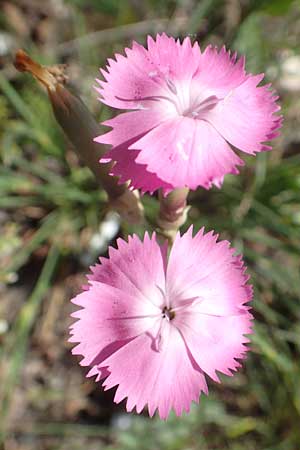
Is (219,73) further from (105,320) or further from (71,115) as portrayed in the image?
(105,320)

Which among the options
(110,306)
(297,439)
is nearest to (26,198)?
(110,306)

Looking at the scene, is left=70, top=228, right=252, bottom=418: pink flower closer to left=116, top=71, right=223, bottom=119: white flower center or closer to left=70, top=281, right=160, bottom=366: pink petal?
left=70, top=281, right=160, bottom=366: pink petal

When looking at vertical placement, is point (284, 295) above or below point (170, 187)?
above

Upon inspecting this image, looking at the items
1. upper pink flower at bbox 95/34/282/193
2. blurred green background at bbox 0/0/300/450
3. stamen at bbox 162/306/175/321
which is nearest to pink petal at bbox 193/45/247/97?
upper pink flower at bbox 95/34/282/193

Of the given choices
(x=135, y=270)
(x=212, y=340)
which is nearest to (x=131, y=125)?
(x=135, y=270)

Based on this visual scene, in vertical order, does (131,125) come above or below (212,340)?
above

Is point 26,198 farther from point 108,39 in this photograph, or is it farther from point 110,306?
point 110,306

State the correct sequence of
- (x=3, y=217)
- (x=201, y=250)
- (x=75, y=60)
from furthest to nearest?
(x=75, y=60), (x=3, y=217), (x=201, y=250)
